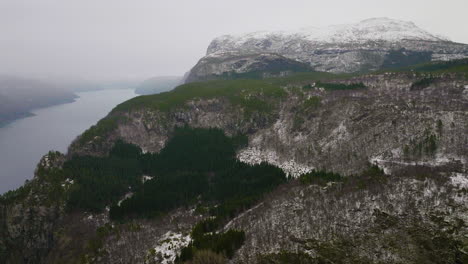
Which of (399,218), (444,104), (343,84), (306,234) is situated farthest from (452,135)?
(343,84)

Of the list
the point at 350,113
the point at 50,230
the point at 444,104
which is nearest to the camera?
the point at 50,230

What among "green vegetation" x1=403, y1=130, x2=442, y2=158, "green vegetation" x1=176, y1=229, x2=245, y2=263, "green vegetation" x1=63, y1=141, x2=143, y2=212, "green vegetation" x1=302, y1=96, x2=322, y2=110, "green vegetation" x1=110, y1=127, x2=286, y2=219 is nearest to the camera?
"green vegetation" x1=176, y1=229, x2=245, y2=263

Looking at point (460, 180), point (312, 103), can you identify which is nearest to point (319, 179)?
point (460, 180)

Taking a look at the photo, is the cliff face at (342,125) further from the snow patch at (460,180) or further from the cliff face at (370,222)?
the cliff face at (370,222)

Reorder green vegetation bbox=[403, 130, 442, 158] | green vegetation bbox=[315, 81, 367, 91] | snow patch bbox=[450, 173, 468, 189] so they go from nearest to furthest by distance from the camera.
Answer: snow patch bbox=[450, 173, 468, 189] → green vegetation bbox=[403, 130, 442, 158] → green vegetation bbox=[315, 81, 367, 91]

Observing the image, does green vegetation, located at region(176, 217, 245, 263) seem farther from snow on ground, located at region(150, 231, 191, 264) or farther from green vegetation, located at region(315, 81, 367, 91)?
green vegetation, located at region(315, 81, 367, 91)

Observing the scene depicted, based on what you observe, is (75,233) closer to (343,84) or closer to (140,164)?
(140,164)

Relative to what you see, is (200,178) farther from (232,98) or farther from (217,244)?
(232,98)

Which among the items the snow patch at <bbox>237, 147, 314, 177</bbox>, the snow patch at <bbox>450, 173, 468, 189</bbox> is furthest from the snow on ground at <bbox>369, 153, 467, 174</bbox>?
the snow patch at <bbox>237, 147, 314, 177</bbox>
